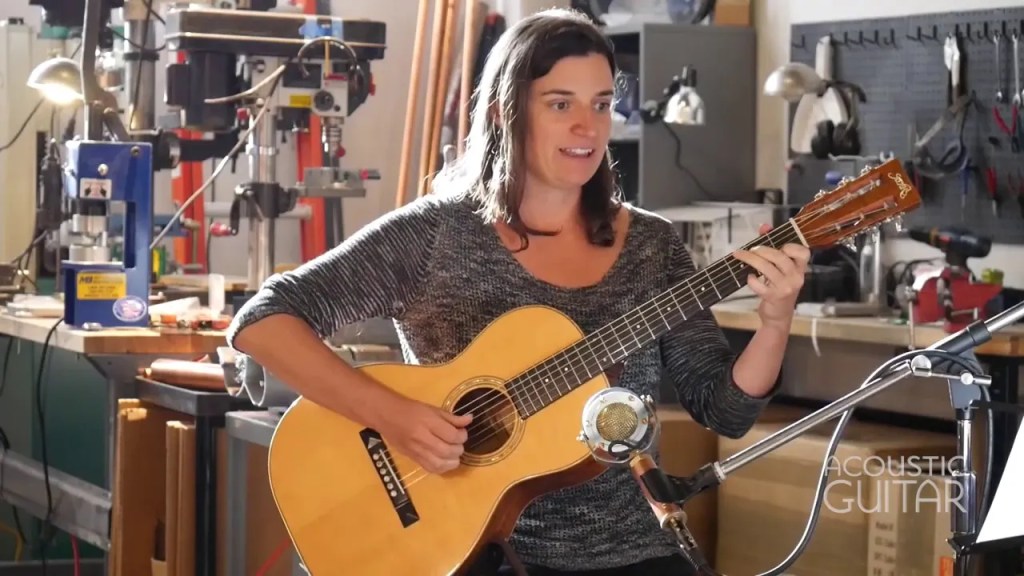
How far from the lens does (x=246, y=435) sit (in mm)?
2793

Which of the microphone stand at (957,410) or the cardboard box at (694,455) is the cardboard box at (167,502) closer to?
the cardboard box at (694,455)

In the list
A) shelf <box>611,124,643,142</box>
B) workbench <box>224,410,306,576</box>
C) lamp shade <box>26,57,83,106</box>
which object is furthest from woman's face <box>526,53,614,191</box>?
shelf <box>611,124,643,142</box>

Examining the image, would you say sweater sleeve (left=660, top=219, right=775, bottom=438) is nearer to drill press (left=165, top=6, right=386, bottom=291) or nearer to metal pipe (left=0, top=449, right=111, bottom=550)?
drill press (left=165, top=6, right=386, bottom=291)

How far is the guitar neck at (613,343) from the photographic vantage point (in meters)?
2.05

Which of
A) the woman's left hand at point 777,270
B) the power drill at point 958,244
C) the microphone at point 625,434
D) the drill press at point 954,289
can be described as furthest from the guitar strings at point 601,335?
the power drill at point 958,244

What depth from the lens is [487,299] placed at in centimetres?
221

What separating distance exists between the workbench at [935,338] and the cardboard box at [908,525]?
146 mm

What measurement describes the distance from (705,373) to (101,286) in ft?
5.74

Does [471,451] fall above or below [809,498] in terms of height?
above

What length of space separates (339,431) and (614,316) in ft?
1.42

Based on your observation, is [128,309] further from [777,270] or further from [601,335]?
[777,270]

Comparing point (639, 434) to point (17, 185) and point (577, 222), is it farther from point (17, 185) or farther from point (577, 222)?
point (17, 185)

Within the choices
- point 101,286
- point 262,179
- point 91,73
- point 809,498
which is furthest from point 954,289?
point 91,73

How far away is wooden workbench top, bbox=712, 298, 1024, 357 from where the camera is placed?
10.8 feet
